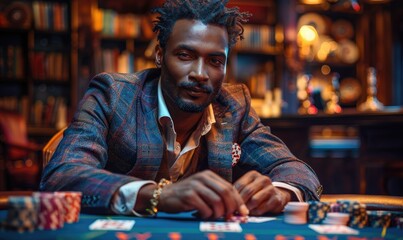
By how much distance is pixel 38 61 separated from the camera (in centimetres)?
659

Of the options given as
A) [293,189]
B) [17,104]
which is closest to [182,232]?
[293,189]

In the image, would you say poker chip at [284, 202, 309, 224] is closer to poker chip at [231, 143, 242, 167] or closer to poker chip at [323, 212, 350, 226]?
poker chip at [323, 212, 350, 226]

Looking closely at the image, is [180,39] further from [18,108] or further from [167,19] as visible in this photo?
[18,108]

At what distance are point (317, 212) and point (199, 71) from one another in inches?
27.1

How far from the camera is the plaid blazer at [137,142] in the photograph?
1727 millimetres

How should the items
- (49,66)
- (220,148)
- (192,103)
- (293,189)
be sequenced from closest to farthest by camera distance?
(293,189) → (192,103) → (220,148) → (49,66)

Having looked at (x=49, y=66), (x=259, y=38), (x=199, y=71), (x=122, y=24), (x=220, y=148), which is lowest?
(x=220, y=148)

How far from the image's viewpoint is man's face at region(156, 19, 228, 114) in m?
1.92

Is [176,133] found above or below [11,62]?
below

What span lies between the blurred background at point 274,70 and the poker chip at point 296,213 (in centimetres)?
282

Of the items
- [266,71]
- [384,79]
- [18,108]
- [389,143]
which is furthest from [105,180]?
[384,79]

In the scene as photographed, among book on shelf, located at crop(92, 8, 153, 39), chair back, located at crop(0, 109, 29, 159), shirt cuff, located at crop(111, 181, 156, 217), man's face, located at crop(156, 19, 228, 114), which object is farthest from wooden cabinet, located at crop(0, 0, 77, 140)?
shirt cuff, located at crop(111, 181, 156, 217)

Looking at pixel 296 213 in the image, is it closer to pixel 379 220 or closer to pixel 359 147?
pixel 379 220

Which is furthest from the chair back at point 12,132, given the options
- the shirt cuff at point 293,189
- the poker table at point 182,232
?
the poker table at point 182,232
